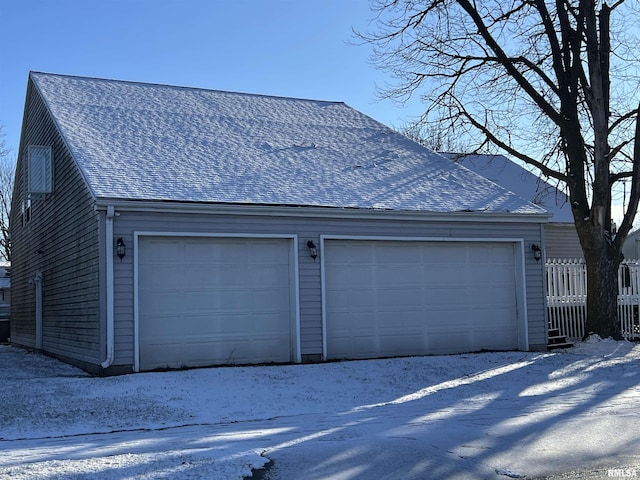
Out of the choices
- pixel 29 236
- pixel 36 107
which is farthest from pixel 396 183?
pixel 29 236

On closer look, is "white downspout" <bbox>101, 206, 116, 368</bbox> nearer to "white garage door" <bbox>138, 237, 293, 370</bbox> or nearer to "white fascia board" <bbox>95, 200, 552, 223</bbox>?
"white fascia board" <bbox>95, 200, 552, 223</bbox>

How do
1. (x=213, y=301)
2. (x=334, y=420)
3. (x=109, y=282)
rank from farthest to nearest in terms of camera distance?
(x=213, y=301) < (x=109, y=282) < (x=334, y=420)

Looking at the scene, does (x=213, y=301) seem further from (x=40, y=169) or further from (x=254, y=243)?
(x=40, y=169)

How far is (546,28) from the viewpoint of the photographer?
Answer: 672 inches

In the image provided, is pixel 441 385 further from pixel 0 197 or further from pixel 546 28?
pixel 0 197

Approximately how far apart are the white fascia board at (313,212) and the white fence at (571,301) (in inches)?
112

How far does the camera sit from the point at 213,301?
518 inches

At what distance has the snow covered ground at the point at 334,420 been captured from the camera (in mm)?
6254

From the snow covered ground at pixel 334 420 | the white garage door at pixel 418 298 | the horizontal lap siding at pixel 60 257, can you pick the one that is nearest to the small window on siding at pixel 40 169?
the horizontal lap siding at pixel 60 257

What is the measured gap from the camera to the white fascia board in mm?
12320

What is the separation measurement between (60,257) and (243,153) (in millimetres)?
4532

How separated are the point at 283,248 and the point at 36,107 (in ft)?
28.4

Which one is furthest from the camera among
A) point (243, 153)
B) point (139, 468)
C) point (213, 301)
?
point (243, 153)

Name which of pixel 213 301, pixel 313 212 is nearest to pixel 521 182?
pixel 313 212
